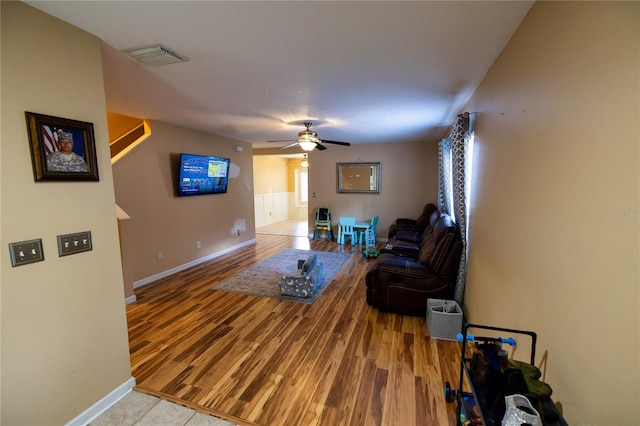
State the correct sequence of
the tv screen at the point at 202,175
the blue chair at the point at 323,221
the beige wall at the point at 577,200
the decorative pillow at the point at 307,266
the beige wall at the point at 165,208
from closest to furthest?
the beige wall at the point at 577,200 < the decorative pillow at the point at 307,266 < the beige wall at the point at 165,208 < the tv screen at the point at 202,175 < the blue chair at the point at 323,221

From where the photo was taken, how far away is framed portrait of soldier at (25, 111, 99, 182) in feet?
4.58

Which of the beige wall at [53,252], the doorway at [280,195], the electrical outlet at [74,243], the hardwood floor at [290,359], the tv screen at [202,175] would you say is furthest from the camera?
the doorway at [280,195]

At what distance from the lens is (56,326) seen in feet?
4.95

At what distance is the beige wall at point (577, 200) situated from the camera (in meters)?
0.80

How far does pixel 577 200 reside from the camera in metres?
1.03

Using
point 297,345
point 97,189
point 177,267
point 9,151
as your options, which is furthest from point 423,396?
point 177,267

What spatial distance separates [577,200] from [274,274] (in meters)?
3.82

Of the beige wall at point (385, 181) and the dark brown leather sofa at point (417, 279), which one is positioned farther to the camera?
the beige wall at point (385, 181)

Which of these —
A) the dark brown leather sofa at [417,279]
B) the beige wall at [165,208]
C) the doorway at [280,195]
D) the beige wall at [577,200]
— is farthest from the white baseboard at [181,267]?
the beige wall at [577,200]

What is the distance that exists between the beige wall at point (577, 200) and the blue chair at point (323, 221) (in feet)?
16.6

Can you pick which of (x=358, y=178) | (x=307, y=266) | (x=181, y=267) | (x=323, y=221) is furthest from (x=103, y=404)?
(x=358, y=178)

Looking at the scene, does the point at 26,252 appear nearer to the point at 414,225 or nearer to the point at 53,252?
the point at 53,252

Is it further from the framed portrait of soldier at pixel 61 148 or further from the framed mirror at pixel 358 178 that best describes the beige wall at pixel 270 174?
the framed portrait of soldier at pixel 61 148

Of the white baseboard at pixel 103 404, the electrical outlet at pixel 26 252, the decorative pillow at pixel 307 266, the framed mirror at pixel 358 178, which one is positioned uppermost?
the framed mirror at pixel 358 178
